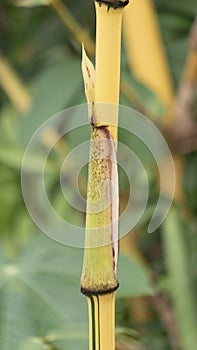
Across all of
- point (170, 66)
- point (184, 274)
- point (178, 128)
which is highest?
point (170, 66)

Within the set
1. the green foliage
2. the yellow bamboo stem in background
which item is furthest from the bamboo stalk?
the yellow bamboo stem in background

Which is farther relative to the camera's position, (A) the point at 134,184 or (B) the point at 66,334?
(A) the point at 134,184

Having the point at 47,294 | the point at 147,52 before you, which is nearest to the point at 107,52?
the point at 47,294

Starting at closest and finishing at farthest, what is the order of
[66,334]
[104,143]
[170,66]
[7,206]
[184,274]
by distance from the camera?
[104,143] < [66,334] < [184,274] < [170,66] < [7,206]

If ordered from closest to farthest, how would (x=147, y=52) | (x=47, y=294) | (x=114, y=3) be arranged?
1. (x=114, y=3)
2. (x=47, y=294)
3. (x=147, y=52)

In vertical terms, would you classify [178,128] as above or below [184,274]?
above

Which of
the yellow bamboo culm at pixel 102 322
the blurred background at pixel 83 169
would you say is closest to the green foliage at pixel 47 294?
the blurred background at pixel 83 169

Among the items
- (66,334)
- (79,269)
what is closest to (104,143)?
(66,334)

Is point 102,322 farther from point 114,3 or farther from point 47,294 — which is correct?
point 47,294

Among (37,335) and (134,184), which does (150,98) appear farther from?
(37,335)
